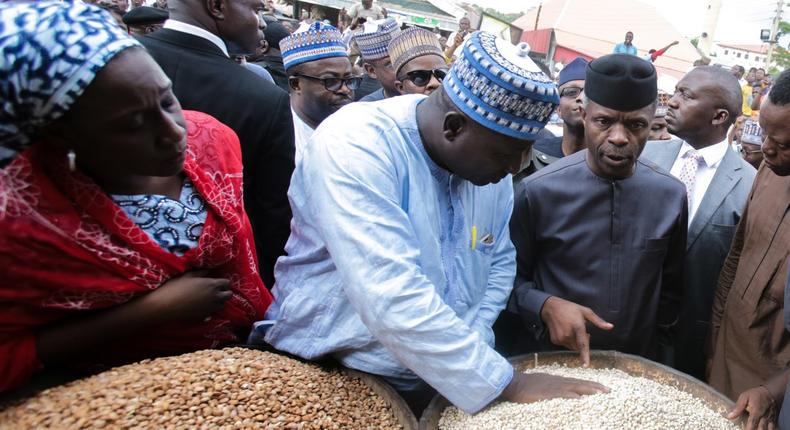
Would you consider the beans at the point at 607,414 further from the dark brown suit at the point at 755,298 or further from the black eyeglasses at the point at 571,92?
the black eyeglasses at the point at 571,92

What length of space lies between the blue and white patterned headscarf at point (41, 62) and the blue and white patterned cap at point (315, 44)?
2.11m

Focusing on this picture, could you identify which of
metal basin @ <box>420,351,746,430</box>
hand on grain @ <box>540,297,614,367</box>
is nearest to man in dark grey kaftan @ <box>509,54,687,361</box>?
hand on grain @ <box>540,297,614,367</box>

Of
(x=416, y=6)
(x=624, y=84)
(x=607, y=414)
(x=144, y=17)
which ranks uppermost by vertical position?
(x=624, y=84)

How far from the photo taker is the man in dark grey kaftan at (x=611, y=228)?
2.15 metres

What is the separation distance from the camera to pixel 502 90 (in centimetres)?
138

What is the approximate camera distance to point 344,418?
1371 mm

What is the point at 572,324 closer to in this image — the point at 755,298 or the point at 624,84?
the point at 755,298

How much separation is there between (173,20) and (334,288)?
1.28 m

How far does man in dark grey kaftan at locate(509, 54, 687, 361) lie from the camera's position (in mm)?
2148

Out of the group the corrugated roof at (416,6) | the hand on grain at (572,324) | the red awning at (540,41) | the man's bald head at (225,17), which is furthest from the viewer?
the red awning at (540,41)

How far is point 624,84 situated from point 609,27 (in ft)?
105

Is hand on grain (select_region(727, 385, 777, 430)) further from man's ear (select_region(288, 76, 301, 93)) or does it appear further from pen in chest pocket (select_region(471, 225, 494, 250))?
man's ear (select_region(288, 76, 301, 93))

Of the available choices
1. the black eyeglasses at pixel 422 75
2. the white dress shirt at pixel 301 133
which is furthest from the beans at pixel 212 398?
the black eyeglasses at pixel 422 75

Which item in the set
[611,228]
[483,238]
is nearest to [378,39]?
[611,228]
